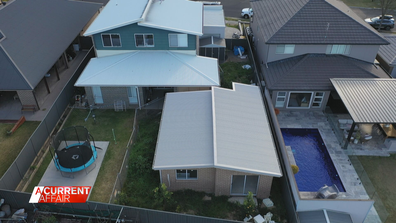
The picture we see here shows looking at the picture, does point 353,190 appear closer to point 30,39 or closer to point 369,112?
point 369,112

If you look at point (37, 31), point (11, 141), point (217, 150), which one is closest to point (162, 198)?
point (217, 150)

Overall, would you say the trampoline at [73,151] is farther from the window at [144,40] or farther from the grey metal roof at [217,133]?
the window at [144,40]

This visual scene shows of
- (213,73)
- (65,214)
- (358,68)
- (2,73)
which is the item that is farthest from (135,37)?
(358,68)

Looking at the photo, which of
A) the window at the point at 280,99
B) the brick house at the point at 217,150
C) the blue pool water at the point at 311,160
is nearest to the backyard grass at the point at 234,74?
the window at the point at 280,99

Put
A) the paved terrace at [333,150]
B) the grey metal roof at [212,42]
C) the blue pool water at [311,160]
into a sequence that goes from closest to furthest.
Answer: the paved terrace at [333,150] < the blue pool water at [311,160] < the grey metal roof at [212,42]

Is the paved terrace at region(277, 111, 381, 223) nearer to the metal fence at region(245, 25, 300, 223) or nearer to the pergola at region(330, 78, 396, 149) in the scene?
the pergola at region(330, 78, 396, 149)

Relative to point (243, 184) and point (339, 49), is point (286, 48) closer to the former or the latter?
point (339, 49)

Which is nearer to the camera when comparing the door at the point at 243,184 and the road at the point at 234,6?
the door at the point at 243,184

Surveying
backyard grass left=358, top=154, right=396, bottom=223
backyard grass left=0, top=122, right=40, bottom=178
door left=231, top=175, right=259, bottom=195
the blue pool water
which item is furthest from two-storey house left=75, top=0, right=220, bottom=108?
backyard grass left=358, top=154, right=396, bottom=223
